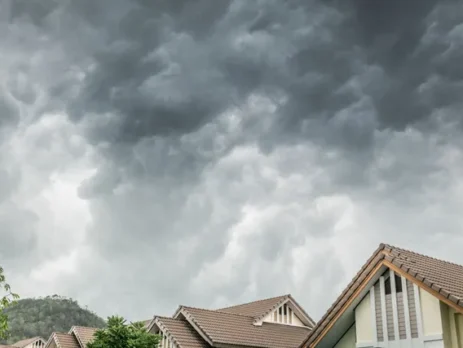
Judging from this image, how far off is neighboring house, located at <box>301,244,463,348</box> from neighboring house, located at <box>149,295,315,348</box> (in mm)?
14227

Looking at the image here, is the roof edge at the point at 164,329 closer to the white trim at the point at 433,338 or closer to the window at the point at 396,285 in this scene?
the window at the point at 396,285

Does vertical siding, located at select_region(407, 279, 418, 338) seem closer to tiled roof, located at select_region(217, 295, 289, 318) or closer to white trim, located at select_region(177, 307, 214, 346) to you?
white trim, located at select_region(177, 307, 214, 346)

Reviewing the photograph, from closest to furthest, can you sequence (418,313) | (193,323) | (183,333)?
(418,313) < (183,333) < (193,323)

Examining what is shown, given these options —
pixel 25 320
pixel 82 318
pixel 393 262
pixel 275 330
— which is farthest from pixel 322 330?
pixel 25 320

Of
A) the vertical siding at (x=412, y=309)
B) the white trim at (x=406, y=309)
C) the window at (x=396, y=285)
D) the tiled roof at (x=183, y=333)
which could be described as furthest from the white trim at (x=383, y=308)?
the tiled roof at (x=183, y=333)

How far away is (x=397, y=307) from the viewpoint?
64.6 ft

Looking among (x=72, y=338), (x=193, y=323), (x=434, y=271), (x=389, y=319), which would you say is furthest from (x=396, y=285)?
(x=72, y=338)

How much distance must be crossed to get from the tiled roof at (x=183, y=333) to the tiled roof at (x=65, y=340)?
18218 millimetres

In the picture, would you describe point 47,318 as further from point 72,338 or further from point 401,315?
point 401,315

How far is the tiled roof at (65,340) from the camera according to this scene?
168ft

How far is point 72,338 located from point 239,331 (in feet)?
69.8

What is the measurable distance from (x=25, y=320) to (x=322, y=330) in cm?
13768

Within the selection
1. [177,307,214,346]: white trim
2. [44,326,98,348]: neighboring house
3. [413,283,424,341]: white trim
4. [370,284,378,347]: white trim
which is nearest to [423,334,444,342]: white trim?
[413,283,424,341]: white trim

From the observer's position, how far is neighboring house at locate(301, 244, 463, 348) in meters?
18.4
